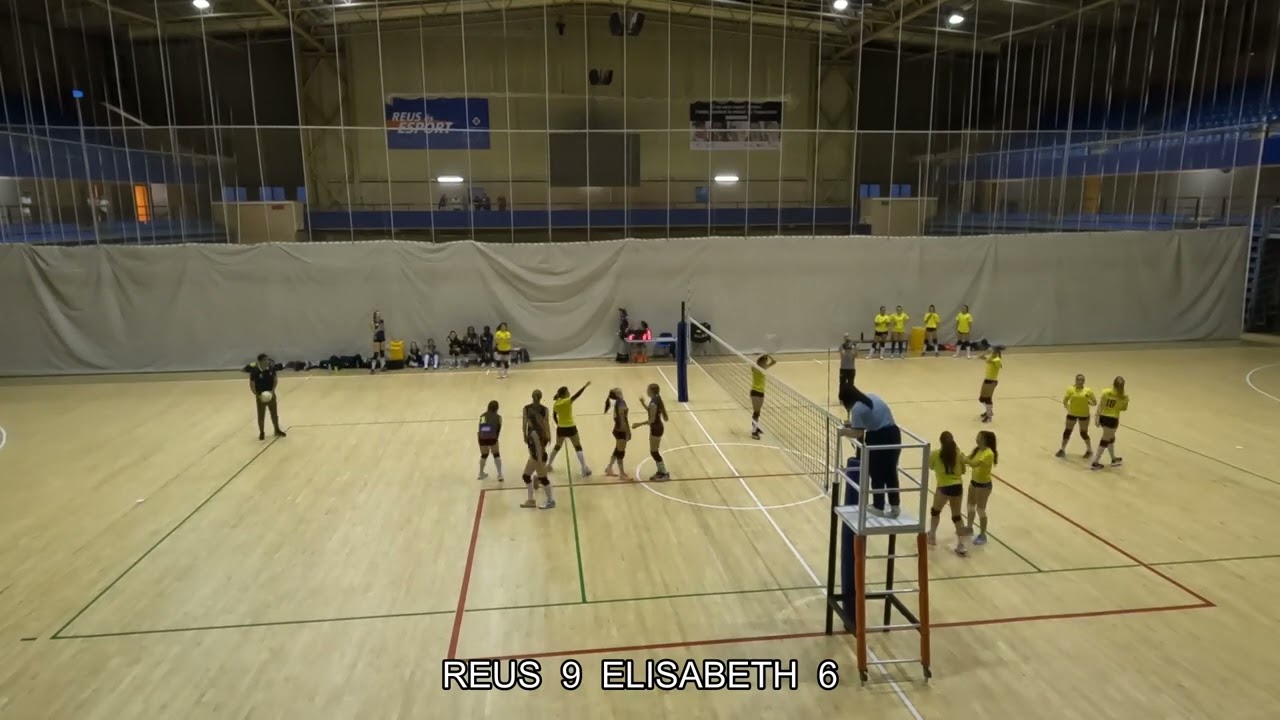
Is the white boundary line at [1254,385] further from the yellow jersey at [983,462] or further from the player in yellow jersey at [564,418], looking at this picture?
the player in yellow jersey at [564,418]

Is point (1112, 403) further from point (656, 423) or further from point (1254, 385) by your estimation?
point (1254, 385)

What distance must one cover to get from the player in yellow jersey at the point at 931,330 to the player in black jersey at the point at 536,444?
50.9ft

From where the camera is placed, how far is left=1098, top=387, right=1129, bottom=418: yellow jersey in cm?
1224

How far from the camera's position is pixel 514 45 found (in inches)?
1117

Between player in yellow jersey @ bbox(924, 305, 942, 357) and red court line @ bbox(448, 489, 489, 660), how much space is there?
16.0 meters

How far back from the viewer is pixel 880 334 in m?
22.8

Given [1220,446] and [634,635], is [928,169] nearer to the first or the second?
[1220,446]

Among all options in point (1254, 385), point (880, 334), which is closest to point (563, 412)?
point (880, 334)

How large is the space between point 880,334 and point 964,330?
248 centimetres

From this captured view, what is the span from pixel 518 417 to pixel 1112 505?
1075 cm

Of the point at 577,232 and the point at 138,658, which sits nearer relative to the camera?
the point at 138,658

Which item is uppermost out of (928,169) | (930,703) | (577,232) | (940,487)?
(928,169)

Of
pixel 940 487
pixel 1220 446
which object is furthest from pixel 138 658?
pixel 1220 446

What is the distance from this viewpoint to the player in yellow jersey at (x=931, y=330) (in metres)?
22.9
